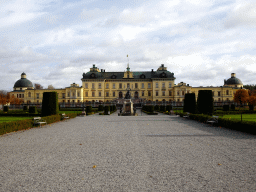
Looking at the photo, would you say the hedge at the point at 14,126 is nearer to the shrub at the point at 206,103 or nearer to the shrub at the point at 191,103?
the shrub at the point at 206,103

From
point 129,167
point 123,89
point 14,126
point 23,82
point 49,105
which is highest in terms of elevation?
point 23,82

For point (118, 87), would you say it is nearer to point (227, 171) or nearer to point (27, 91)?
point (27, 91)

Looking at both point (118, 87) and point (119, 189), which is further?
point (118, 87)

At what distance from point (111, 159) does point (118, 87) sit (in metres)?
64.2

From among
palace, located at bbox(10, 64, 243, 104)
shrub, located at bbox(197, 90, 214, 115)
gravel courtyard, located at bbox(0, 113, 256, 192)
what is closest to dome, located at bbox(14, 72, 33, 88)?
palace, located at bbox(10, 64, 243, 104)

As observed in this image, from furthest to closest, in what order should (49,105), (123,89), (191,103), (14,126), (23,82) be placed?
(23,82) → (123,89) → (191,103) → (49,105) → (14,126)

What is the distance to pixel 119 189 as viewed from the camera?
152 inches

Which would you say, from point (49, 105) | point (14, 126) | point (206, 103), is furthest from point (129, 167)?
Answer: point (206, 103)

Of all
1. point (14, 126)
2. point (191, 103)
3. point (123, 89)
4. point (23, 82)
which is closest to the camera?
point (14, 126)

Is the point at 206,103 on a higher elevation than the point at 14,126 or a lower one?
higher

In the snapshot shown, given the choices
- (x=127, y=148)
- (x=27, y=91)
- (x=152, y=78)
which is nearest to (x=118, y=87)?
(x=152, y=78)

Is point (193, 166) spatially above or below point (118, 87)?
below

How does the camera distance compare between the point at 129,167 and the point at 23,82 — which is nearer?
the point at 129,167

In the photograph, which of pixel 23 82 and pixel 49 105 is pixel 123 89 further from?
pixel 49 105
